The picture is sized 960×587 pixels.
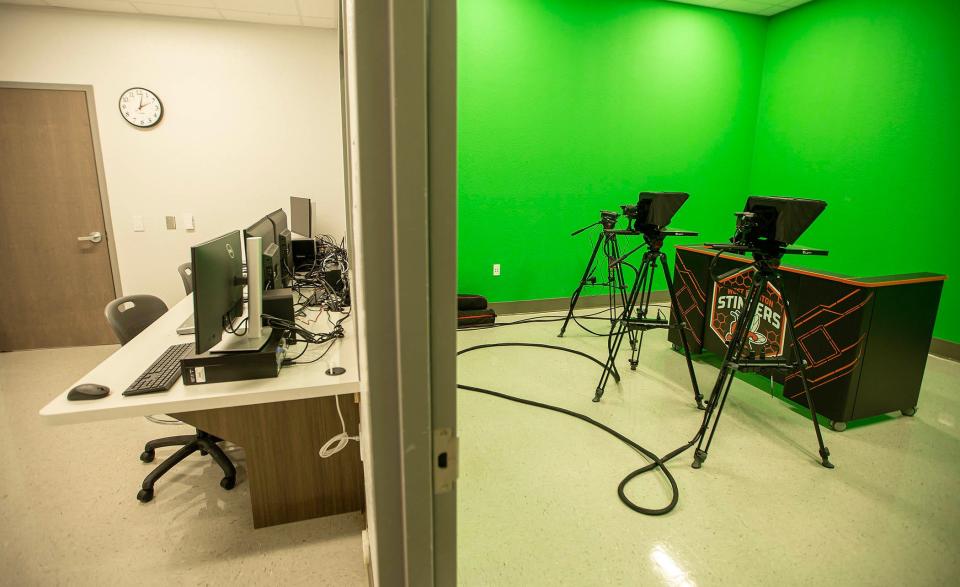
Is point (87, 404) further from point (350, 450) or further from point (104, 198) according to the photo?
point (104, 198)

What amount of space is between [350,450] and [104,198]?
3530mm

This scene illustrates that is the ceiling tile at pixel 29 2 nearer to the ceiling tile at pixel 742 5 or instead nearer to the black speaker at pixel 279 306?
the black speaker at pixel 279 306

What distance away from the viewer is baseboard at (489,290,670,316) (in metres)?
4.85

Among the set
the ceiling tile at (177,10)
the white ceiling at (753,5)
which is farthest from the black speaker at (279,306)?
the white ceiling at (753,5)

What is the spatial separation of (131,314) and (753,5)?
600 centimetres

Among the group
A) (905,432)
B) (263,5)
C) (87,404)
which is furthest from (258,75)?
(905,432)

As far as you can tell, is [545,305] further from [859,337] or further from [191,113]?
[191,113]

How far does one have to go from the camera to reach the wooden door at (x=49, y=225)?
3.68 m

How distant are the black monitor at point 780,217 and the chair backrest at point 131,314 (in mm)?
2995

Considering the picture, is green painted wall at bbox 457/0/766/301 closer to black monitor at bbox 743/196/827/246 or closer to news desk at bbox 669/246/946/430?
news desk at bbox 669/246/946/430

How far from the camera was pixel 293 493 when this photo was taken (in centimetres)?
198

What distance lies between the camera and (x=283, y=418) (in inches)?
74.7

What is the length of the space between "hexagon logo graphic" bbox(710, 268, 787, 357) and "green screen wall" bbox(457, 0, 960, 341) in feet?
6.10

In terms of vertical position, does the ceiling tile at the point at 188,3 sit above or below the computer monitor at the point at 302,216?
above
